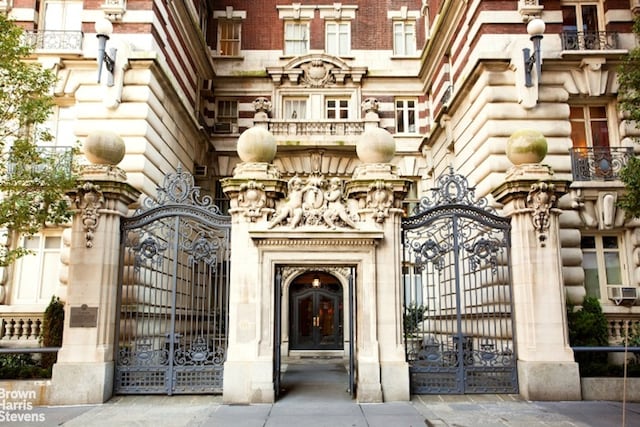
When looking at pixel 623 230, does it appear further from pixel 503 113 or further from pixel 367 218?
pixel 367 218

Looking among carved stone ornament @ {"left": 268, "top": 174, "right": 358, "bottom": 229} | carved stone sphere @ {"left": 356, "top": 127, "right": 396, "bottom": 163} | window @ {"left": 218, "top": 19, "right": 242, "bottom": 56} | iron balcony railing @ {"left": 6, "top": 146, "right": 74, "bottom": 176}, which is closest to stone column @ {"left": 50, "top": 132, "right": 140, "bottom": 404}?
iron balcony railing @ {"left": 6, "top": 146, "right": 74, "bottom": 176}

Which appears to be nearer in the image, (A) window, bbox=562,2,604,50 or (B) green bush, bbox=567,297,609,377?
(B) green bush, bbox=567,297,609,377

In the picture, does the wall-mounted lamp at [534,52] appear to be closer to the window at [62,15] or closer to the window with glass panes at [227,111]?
the window with glass panes at [227,111]

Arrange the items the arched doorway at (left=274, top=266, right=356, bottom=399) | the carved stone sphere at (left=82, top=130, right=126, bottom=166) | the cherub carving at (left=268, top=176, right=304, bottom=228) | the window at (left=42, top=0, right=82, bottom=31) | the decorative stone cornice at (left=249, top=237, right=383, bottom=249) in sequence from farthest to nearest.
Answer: the arched doorway at (left=274, top=266, right=356, bottom=399) → the window at (left=42, top=0, right=82, bottom=31) → the carved stone sphere at (left=82, top=130, right=126, bottom=166) → the cherub carving at (left=268, top=176, right=304, bottom=228) → the decorative stone cornice at (left=249, top=237, right=383, bottom=249)

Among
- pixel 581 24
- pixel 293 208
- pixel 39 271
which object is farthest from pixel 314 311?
pixel 581 24

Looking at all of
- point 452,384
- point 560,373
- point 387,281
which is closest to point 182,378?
point 387,281

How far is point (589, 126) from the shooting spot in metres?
17.0

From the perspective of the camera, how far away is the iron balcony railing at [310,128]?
23.5 m

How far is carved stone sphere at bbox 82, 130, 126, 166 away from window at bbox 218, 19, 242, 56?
1564 centimetres

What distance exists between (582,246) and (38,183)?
51.2 feet

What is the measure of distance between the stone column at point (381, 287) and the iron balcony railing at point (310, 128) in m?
12.0

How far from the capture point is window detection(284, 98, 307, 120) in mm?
25281

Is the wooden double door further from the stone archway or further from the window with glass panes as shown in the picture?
the window with glass panes

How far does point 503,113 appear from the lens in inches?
642
